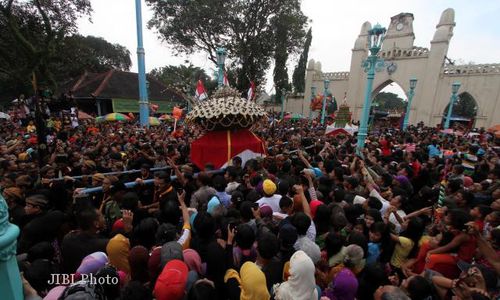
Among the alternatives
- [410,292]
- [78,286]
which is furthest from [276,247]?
[78,286]

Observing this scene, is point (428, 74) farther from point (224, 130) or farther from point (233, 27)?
point (224, 130)

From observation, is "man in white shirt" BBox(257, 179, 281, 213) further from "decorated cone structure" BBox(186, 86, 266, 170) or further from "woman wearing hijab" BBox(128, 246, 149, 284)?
"decorated cone structure" BBox(186, 86, 266, 170)

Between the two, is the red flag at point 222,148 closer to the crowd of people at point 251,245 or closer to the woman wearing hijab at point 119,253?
the crowd of people at point 251,245

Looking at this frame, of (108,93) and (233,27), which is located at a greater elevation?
(233,27)

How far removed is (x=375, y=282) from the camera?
2.46m

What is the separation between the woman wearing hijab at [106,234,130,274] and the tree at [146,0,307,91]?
70.5 feet

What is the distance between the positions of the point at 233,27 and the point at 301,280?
2321 centimetres

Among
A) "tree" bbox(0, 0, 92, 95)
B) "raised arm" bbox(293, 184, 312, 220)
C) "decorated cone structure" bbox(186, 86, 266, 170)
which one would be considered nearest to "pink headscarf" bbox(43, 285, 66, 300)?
"raised arm" bbox(293, 184, 312, 220)

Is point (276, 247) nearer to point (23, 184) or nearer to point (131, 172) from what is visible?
point (23, 184)

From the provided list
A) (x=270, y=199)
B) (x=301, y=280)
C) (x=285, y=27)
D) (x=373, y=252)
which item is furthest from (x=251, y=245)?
(x=285, y=27)

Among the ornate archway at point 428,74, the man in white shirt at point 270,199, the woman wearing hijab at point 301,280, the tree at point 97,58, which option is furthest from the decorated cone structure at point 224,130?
the tree at point 97,58

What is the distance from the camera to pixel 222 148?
6.50 meters

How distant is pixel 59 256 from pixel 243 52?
2243cm

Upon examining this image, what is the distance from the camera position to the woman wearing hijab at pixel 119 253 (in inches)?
100
